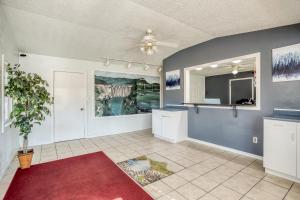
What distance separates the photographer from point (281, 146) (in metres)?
2.38

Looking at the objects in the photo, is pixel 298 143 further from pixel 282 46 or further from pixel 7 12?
pixel 7 12

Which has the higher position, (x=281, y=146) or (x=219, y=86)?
(x=219, y=86)

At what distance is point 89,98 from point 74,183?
2924mm

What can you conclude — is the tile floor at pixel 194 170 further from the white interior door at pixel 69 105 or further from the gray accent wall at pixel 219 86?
the gray accent wall at pixel 219 86

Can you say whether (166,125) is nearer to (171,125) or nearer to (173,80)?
(171,125)

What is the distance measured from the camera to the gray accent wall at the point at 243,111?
2779mm

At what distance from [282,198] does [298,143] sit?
0.84m

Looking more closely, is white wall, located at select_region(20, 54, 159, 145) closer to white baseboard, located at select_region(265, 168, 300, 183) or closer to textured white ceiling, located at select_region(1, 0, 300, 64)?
textured white ceiling, located at select_region(1, 0, 300, 64)

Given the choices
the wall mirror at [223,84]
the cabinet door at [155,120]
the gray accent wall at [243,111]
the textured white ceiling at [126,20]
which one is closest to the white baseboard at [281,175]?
the gray accent wall at [243,111]

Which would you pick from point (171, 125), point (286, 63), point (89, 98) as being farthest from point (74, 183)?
point (286, 63)

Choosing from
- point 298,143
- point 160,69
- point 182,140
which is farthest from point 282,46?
point 160,69

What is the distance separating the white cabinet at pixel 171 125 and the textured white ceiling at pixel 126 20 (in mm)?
2011

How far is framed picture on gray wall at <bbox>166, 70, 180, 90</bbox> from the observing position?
4971mm

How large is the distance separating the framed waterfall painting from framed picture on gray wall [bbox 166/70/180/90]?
959mm
